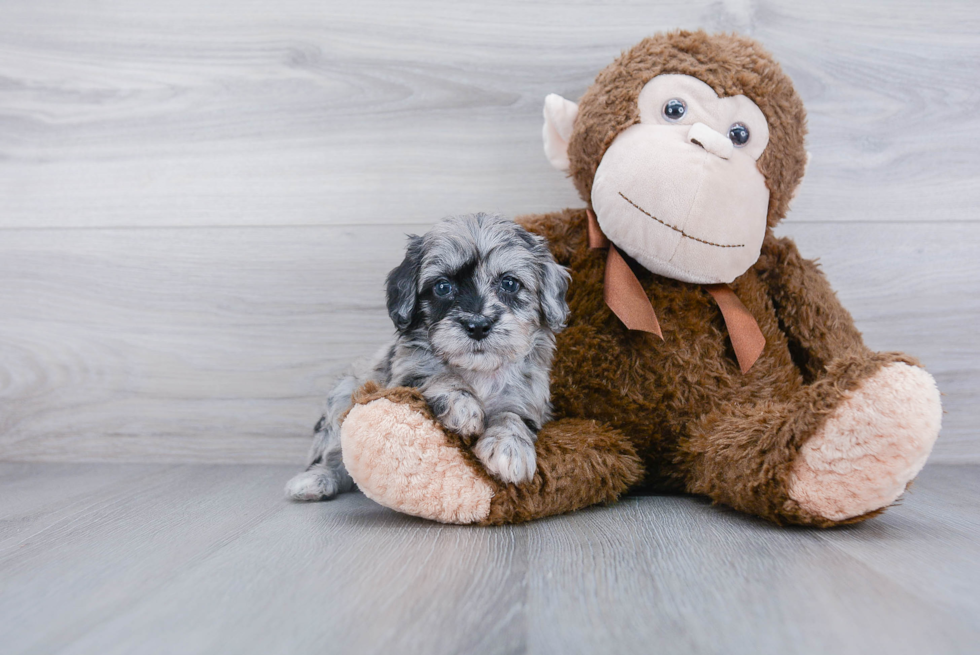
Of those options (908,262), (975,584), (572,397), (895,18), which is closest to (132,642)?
(572,397)

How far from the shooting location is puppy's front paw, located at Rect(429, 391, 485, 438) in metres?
1.18

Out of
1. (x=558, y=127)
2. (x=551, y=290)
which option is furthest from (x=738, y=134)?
(x=551, y=290)

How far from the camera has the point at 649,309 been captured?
138 cm

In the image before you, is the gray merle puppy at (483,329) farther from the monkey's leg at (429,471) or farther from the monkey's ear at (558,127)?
the monkey's ear at (558,127)

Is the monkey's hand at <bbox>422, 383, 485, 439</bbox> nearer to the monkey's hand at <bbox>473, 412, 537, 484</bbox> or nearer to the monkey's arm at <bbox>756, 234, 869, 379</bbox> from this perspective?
the monkey's hand at <bbox>473, 412, 537, 484</bbox>

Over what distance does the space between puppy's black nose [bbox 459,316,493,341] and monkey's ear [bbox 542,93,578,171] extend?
54 cm

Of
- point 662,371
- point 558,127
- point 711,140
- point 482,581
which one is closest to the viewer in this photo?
point 482,581

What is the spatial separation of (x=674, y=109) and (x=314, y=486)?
3.63 ft

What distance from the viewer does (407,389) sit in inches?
47.7

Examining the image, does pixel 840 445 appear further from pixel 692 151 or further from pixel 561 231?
pixel 561 231

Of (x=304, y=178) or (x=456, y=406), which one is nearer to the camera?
(x=456, y=406)

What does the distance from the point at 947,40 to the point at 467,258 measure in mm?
1492

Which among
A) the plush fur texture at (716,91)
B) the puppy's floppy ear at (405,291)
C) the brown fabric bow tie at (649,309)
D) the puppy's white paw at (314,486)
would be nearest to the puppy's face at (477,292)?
the puppy's floppy ear at (405,291)

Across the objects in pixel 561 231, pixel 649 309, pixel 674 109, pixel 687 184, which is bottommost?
pixel 649 309
